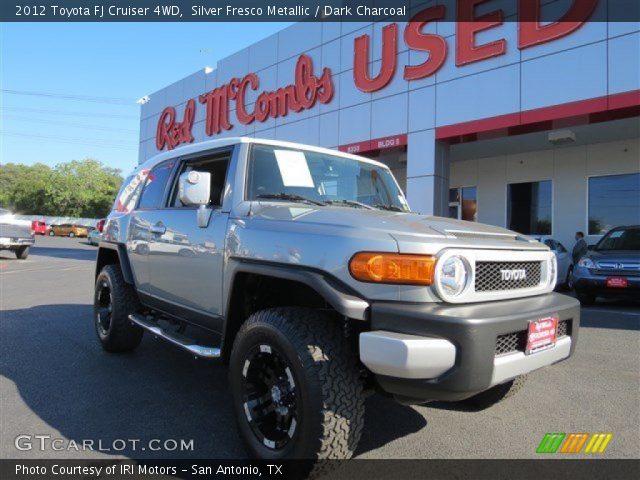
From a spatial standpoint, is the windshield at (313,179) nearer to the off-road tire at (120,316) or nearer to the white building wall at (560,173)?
the off-road tire at (120,316)

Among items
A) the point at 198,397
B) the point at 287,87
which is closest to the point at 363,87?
the point at 287,87

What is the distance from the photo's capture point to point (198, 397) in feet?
12.4

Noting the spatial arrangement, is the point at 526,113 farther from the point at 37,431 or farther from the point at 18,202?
the point at 18,202

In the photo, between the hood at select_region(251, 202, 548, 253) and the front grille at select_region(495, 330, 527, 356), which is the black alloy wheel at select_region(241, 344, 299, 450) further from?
the front grille at select_region(495, 330, 527, 356)

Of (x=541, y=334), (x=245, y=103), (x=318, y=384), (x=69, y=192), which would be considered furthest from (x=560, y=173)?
(x=69, y=192)

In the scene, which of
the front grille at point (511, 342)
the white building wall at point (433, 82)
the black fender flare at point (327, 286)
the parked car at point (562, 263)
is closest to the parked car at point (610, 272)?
the parked car at point (562, 263)

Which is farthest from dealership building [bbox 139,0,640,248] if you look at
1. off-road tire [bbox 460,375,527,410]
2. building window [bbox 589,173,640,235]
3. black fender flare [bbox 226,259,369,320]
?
black fender flare [bbox 226,259,369,320]

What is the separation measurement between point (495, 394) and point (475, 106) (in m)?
10.2

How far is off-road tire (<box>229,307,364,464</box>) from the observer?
2.33 meters

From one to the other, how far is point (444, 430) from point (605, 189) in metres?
13.7

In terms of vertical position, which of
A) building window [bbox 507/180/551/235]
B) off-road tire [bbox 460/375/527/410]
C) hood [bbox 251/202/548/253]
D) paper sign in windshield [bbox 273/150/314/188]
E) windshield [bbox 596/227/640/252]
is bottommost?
off-road tire [bbox 460/375/527/410]

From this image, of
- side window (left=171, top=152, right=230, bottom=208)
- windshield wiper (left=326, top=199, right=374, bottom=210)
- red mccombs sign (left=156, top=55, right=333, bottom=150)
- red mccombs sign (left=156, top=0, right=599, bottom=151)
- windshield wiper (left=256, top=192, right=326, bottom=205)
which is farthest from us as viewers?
red mccombs sign (left=156, top=55, right=333, bottom=150)

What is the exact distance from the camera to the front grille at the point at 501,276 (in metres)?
2.59

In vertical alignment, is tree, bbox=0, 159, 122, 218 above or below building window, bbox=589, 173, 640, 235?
above
